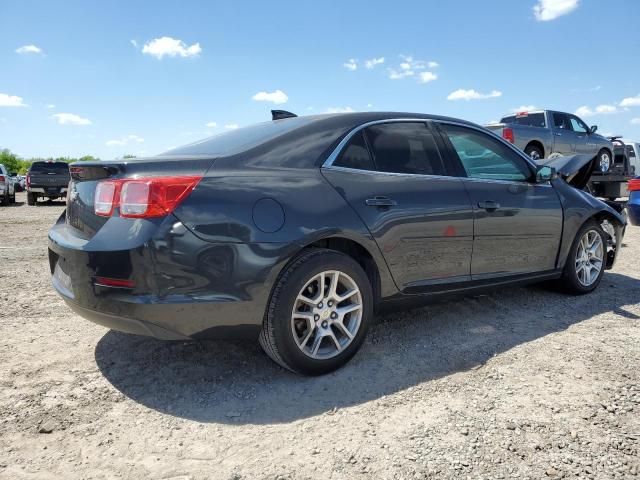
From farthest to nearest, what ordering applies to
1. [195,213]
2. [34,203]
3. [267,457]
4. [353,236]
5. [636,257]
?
[34,203] < [636,257] < [353,236] < [195,213] < [267,457]

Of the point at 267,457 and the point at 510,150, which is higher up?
the point at 510,150

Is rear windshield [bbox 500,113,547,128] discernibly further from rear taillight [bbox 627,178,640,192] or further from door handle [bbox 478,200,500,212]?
door handle [bbox 478,200,500,212]

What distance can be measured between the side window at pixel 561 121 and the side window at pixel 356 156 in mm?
11003

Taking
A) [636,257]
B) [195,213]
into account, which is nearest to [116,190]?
[195,213]

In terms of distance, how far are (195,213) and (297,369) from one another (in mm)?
1024

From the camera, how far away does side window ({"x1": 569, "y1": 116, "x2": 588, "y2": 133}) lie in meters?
13.0

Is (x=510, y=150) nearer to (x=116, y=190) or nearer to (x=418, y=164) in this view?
(x=418, y=164)

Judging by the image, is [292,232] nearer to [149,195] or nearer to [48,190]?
[149,195]

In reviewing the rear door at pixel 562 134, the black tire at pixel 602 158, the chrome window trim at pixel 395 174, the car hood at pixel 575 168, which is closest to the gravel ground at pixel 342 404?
the chrome window trim at pixel 395 174

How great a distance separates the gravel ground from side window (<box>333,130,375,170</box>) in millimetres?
1197

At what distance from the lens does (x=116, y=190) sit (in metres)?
2.52

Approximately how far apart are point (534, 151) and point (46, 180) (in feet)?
54.7

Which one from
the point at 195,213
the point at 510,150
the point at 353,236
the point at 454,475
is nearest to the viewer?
the point at 454,475

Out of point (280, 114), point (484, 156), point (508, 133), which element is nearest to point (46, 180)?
point (508, 133)
